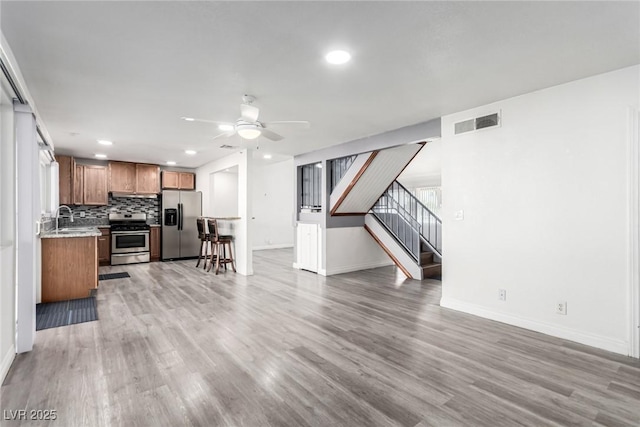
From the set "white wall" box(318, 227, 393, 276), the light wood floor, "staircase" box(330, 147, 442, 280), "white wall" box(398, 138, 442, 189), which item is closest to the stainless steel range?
the light wood floor

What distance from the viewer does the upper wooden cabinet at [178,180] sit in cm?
840

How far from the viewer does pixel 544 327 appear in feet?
10.7

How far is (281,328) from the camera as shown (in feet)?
11.1

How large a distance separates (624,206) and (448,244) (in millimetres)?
1718

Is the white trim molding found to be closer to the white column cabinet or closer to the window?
the white column cabinet

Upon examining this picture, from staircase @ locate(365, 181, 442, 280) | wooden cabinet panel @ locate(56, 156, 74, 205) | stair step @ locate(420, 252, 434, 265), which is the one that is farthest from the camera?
wooden cabinet panel @ locate(56, 156, 74, 205)

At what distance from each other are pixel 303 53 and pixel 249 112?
961 mm

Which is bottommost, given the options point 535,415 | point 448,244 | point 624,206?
point 535,415

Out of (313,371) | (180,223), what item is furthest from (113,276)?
(313,371)

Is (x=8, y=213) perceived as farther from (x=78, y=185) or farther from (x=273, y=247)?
(x=273, y=247)

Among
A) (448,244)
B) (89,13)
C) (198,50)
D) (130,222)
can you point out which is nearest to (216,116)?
(198,50)

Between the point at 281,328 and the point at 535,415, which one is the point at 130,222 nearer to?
the point at 281,328

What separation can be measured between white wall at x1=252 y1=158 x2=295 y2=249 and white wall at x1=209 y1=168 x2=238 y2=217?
115 centimetres

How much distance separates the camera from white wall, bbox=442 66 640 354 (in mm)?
2830
